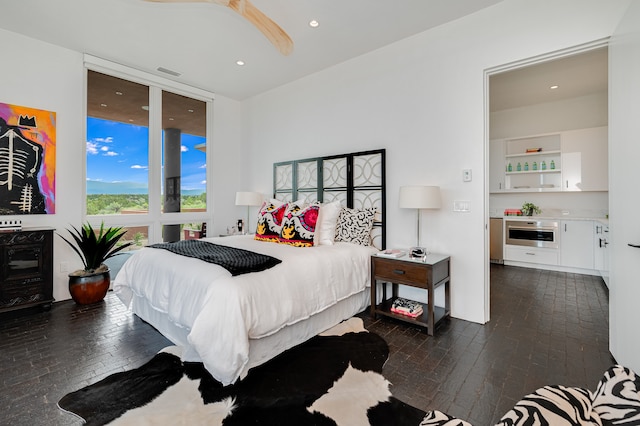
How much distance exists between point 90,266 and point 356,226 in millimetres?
3281

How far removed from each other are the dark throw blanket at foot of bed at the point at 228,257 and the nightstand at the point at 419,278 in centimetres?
116

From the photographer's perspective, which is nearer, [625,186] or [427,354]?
[625,186]

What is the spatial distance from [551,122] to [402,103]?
4.03 meters

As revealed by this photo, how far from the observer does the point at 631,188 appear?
1.90 meters

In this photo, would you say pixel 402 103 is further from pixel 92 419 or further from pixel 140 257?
pixel 92 419

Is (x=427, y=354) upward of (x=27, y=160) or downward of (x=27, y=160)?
downward

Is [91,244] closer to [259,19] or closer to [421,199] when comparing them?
[259,19]

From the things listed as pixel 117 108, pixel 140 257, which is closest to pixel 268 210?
pixel 140 257

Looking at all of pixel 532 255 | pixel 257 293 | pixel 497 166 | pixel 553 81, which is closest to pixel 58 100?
pixel 257 293

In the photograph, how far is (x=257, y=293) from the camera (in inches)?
80.6

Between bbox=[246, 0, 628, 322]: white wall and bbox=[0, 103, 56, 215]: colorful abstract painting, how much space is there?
3553 millimetres

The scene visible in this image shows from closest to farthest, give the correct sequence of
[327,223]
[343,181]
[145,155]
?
[327,223] < [343,181] < [145,155]

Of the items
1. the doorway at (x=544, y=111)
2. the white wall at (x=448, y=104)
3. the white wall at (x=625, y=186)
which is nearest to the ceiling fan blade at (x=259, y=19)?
the white wall at (x=448, y=104)

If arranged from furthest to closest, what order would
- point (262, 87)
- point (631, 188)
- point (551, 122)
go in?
point (551, 122) → point (262, 87) → point (631, 188)
